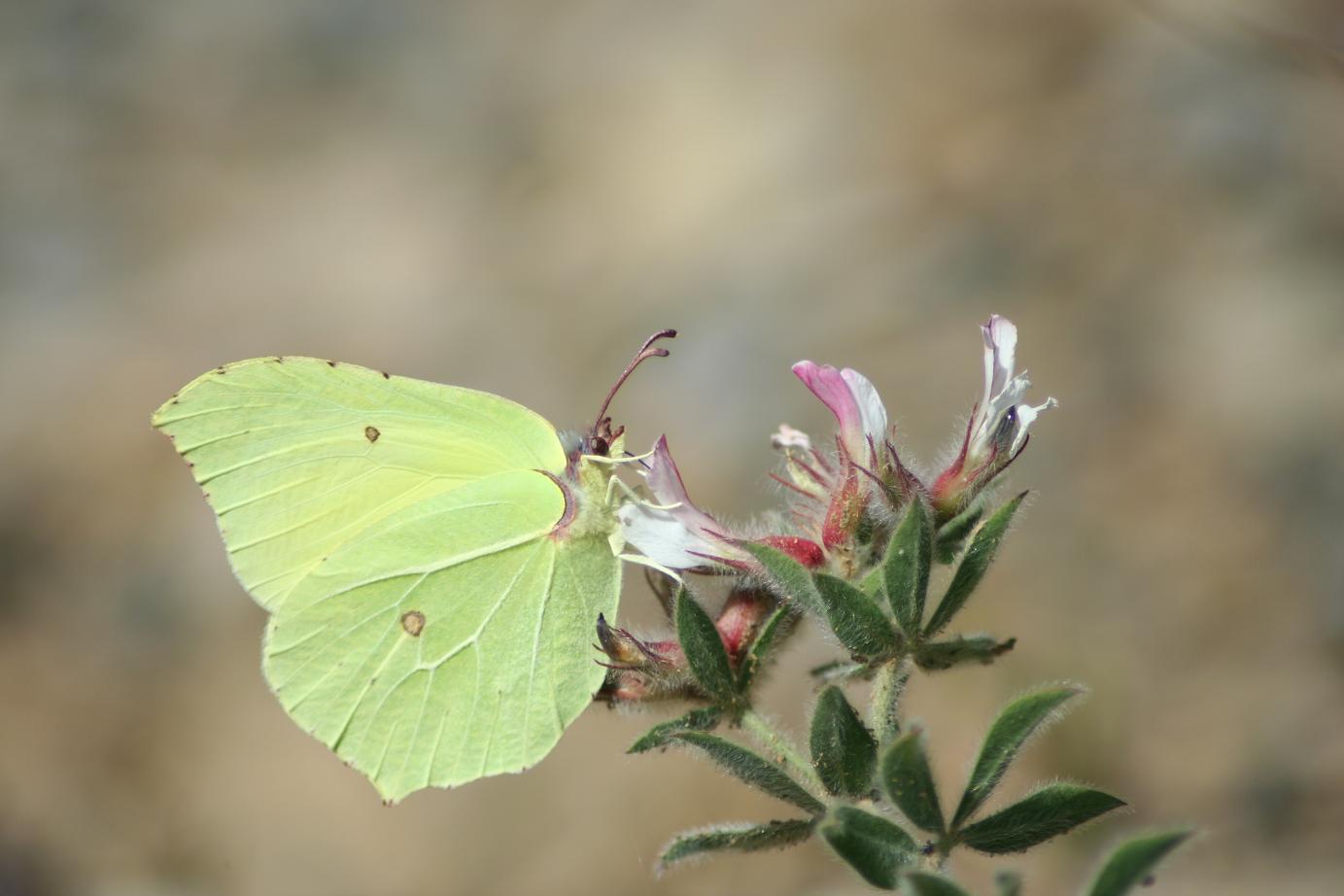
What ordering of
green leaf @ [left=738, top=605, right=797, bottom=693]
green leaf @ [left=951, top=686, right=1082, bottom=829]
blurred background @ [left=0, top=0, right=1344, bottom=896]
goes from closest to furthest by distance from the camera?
green leaf @ [left=951, top=686, right=1082, bottom=829] → green leaf @ [left=738, top=605, right=797, bottom=693] → blurred background @ [left=0, top=0, right=1344, bottom=896]

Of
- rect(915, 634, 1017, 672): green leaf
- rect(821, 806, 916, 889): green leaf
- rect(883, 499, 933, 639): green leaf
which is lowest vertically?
rect(821, 806, 916, 889): green leaf

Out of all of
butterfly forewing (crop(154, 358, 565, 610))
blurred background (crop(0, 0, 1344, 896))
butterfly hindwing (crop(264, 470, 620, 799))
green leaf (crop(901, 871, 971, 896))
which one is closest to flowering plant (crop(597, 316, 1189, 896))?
green leaf (crop(901, 871, 971, 896))

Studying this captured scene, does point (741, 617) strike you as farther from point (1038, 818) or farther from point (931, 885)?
point (931, 885)

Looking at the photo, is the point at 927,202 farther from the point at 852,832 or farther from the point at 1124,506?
the point at 852,832

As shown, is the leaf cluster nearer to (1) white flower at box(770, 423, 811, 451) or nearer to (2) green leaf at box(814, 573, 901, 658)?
(2) green leaf at box(814, 573, 901, 658)

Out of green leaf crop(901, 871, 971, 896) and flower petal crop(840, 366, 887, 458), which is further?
flower petal crop(840, 366, 887, 458)

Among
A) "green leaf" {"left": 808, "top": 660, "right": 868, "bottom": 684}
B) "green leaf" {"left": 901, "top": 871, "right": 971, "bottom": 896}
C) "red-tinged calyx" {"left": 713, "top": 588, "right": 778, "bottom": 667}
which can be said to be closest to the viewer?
"green leaf" {"left": 901, "top": 871, "right": 971, "bottom": 896}
